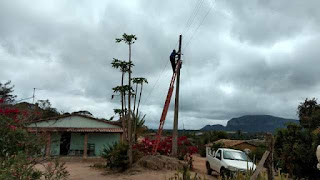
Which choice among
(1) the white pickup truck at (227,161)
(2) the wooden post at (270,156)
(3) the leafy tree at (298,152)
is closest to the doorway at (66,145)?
(1) the white pickup truck at (227,161)

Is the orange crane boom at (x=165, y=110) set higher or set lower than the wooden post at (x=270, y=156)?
higher

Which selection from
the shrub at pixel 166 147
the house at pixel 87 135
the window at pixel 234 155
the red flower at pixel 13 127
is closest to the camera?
the red flower at pixel 13 127

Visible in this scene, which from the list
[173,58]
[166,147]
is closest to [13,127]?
[173,58]

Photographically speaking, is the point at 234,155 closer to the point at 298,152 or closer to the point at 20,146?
the point at 298,152

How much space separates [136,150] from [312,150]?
10231mm

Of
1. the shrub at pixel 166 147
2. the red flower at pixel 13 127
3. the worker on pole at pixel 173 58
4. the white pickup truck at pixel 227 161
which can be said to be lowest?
the white pickup truck at pixel 227 161

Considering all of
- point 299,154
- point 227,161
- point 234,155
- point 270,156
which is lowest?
point 227,161

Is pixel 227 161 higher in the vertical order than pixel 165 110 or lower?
lower

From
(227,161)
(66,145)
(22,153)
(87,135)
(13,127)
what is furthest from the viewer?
(66,145)

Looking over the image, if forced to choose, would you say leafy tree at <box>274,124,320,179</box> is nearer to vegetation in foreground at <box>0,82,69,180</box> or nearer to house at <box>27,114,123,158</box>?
vegetation in foreground at <box>0,82,69,180</box>

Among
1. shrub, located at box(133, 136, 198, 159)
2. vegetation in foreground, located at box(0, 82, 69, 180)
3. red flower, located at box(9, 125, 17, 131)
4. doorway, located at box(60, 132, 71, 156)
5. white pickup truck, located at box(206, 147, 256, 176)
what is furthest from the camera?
doorway, located at box(60, 132, 71, 156)

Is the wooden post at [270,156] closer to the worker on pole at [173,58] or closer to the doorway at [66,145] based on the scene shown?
the worker on pole at [173,58]

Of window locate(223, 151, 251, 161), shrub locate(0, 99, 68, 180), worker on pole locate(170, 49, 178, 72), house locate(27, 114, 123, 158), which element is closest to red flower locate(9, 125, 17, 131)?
shrub locate(0, 99, 68, 180)

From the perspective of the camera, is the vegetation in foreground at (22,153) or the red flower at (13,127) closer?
the vegetation in foreground at (22,153)
